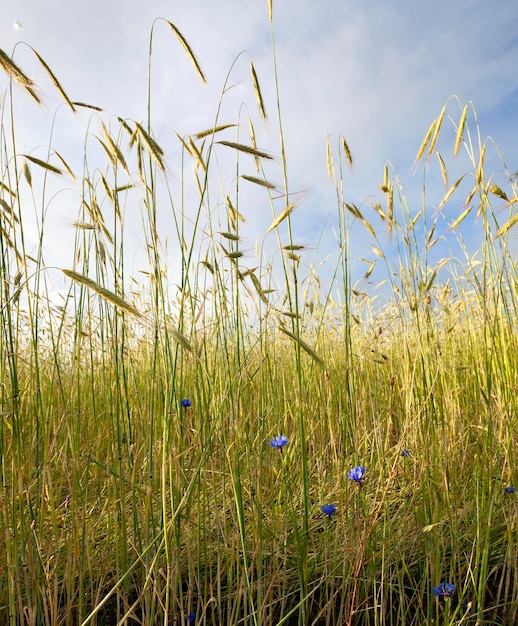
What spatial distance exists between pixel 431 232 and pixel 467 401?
0.87m

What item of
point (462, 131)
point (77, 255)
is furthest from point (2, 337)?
point (462, 131)

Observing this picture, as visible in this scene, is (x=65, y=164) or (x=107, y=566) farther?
(x=65, y=164)

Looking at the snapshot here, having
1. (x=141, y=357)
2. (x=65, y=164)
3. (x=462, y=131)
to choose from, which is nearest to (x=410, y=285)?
(x=462, y=131)

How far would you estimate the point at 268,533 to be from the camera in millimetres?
1419

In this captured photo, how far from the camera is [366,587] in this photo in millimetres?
1208

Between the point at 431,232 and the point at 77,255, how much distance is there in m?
1.24

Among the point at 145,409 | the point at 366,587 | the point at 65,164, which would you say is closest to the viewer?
the point at 366,587

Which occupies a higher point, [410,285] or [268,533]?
[410,285]

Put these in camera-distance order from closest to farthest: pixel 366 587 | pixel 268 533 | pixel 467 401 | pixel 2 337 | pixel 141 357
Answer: pixel 366 587
pixel 2 337
pixel 268 533
pixel 467 401
pixel 141 357

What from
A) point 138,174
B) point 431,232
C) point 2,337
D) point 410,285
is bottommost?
point 2,337

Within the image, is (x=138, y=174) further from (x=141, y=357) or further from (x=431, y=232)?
(x=141, y=357)

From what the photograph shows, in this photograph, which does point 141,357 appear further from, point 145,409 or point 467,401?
point 467,401

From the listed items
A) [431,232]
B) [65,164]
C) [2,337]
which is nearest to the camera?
[2,337]

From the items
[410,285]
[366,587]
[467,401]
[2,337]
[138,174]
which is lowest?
[366,587]
